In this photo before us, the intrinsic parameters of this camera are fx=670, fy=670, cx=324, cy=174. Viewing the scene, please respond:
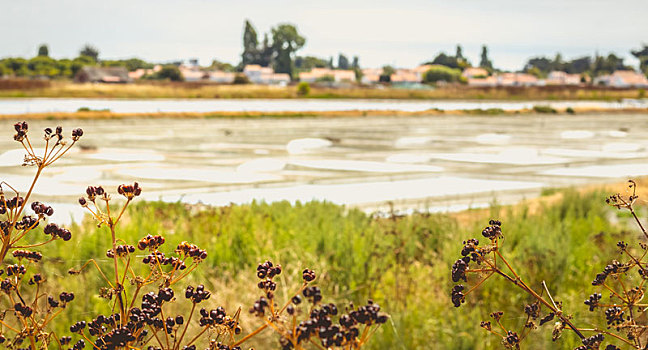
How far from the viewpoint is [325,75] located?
477 feet

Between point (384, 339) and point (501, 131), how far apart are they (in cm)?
2715

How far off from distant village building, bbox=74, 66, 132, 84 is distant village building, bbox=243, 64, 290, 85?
36747 mm

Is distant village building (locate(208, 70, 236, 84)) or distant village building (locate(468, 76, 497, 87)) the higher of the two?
distant village building (locate(208, 70, 236, 84))

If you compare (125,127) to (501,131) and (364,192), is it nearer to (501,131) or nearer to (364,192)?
(501,131)

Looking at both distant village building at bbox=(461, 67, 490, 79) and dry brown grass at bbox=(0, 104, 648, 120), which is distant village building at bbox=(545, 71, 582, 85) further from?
dry brown grass at bbox=(0, 104, 648, 120)

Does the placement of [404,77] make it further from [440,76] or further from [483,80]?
[483,80]

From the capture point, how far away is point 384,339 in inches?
135

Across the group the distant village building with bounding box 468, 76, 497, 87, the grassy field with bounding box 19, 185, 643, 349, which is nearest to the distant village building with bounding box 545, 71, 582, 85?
the distant village building with bounding box 468, 76, 497, 87

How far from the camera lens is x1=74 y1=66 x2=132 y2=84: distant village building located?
97000 mm

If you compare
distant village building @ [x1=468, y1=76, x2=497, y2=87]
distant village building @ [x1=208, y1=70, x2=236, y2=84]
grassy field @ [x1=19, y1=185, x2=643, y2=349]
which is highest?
distant village building @ [x1=208, y1=70, x2=236, y2=84]

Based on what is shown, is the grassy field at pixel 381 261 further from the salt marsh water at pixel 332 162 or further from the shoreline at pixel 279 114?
the shoreline at pixel 279 114

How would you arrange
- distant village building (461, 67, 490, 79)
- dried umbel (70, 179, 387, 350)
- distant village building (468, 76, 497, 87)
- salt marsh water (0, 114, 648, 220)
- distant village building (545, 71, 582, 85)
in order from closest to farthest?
dried umbel (70, 179, 387, 350) → salt marsh water (0, 114, 648, 220) → distant village building (545, 71, 582, 85) → distant village building (468, 76, 497, 87) → distant village building (461, 67, 490, 79)

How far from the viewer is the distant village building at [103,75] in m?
97.0

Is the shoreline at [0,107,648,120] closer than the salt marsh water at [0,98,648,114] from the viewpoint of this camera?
Yes
